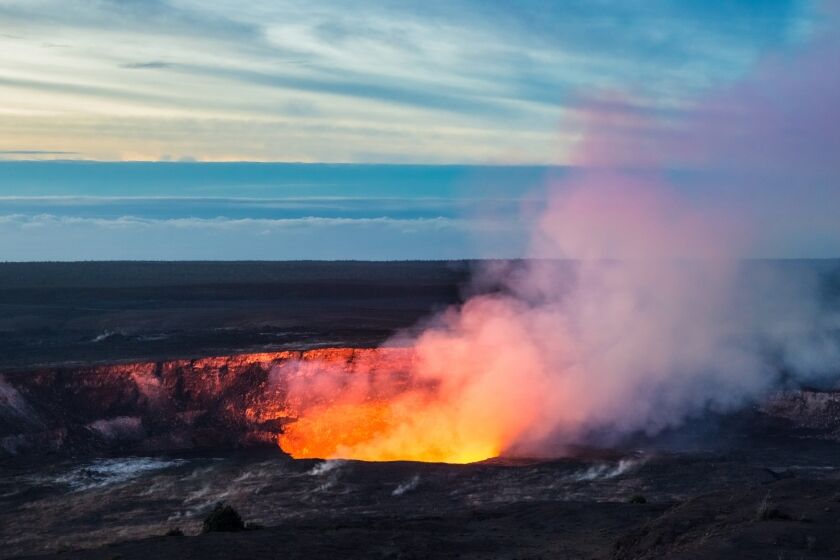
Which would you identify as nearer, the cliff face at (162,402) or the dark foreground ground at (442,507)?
the dark foreground ground at (442,507)

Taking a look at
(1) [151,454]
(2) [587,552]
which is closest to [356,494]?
(2) [587,552]

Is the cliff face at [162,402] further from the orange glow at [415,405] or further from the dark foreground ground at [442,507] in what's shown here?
the dark foreground ground at [442,507]

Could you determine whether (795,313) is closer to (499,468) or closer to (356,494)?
(499,468)

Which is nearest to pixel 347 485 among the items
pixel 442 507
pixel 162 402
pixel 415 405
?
pixel 442 507

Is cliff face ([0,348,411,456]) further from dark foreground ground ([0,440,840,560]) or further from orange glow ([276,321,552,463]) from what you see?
dark foreground ground ([0,440,840,560])

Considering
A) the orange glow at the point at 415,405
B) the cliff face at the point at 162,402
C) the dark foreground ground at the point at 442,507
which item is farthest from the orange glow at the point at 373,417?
the dark foreground ground at the point at 442,507

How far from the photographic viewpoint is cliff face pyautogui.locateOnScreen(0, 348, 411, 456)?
108 feet

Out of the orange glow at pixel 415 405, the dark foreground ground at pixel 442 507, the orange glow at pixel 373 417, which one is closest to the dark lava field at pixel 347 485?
the dark foreground ground at pixel 442 507

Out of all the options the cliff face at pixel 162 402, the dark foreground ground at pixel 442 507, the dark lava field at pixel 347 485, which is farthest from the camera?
the cliff face at pixel 162 402

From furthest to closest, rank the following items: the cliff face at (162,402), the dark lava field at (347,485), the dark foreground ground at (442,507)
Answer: the cliff face at (162,402), the dark lava field at (347,485), the dark foreground ground at (442,507)

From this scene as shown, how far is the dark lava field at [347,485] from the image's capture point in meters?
18.2

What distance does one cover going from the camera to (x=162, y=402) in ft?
118

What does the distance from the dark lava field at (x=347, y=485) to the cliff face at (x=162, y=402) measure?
7 cm

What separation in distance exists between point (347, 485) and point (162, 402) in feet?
41.8
